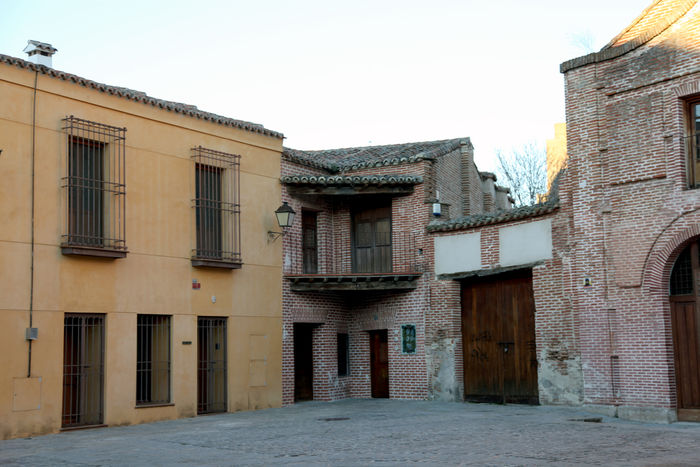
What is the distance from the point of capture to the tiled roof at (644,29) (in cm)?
1501

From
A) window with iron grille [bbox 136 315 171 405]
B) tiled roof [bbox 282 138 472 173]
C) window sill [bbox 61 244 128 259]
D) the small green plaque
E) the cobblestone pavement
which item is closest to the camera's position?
the cobblestone pavement

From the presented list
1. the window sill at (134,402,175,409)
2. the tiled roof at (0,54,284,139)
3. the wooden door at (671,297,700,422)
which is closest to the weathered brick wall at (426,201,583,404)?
the wooden door at (671,297,700,422)

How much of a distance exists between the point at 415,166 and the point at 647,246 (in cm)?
686

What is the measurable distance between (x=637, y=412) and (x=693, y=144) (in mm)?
5068

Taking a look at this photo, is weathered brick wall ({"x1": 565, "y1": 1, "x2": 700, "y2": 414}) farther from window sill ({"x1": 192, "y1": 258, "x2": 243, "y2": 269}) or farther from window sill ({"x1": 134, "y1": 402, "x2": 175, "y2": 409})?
window sill ({"x1": 134, "y1": 402, "x2": 175, "y2": 409})

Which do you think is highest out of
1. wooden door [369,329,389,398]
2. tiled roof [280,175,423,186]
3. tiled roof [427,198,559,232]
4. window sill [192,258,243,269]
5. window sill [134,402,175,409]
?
tiled roof [280,175,423,186]

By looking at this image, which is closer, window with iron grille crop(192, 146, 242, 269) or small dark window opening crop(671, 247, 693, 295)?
small dark window opening crop(671, 247, 693, 295)

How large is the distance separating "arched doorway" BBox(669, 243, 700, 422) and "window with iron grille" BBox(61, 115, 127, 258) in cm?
1050

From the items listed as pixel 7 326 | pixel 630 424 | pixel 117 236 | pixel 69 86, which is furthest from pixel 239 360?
pixel 630 424

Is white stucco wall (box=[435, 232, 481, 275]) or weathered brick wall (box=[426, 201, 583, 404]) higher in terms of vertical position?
white stucco wall (box=[435, 232, 481, 275])

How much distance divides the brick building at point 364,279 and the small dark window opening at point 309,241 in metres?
0.03

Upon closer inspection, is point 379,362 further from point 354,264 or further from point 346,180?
point 346,180

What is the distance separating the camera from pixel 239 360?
711 inches

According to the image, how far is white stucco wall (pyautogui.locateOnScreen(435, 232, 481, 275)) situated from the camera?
18.8 m
